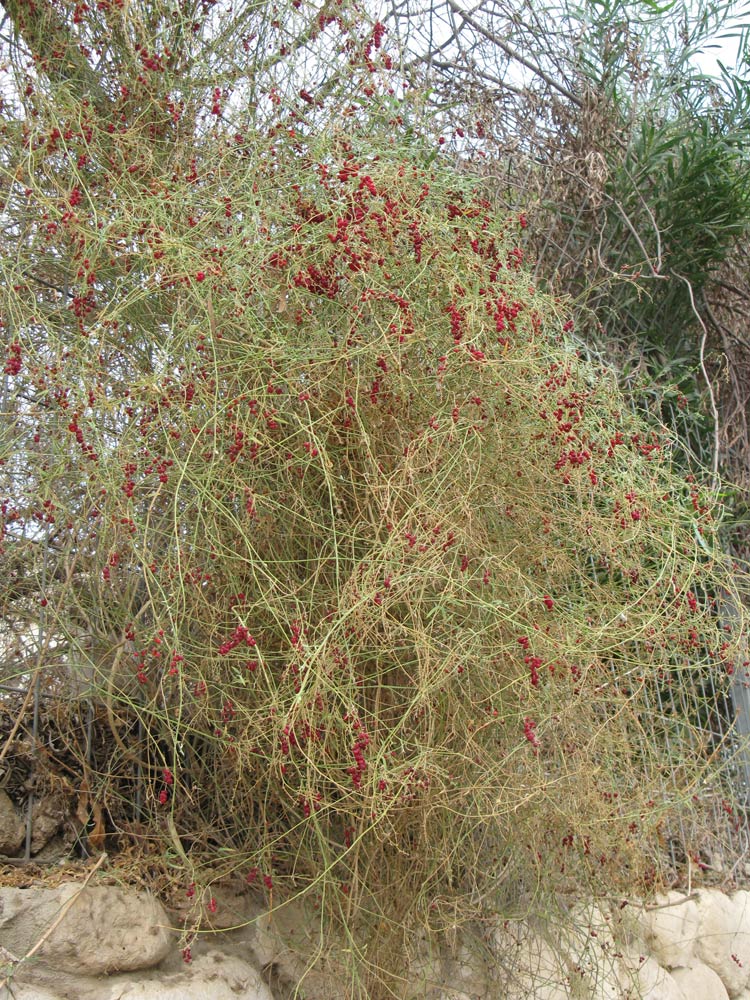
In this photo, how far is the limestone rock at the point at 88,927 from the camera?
188 cm

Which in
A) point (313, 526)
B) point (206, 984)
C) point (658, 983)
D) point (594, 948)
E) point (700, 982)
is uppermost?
point (313, 526)

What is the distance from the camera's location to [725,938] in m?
3.28

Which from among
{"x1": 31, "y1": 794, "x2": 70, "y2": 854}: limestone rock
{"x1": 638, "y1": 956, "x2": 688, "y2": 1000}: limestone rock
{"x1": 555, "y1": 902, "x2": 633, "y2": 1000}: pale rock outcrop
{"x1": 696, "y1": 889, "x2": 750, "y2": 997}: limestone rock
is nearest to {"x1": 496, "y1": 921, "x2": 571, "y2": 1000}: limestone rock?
{"x1": 555, "y1": 902, "x2": 633, "y2": 1000}: pale rock outcrop

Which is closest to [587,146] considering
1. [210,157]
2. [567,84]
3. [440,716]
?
[567,84]

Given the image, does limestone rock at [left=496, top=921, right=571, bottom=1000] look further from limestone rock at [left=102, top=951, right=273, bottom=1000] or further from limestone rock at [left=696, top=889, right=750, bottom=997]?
limestone rock at [left=696, top=889, right=750, bottom=997]

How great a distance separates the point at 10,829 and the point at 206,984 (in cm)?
49

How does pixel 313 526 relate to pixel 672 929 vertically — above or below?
above

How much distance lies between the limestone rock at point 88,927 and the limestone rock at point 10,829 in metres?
0.15

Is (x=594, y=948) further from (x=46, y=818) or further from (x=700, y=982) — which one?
Answer: (x=46, y=818)

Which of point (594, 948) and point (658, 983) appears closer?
point (594, 948)

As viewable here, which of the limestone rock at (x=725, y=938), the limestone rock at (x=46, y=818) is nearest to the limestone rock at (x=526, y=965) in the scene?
the limestone rock at (x=725, y=938)

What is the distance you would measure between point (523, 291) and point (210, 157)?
0.82m

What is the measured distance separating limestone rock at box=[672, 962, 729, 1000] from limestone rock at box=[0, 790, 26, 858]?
6.64 ft

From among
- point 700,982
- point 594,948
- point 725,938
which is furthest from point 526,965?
point 725,938
